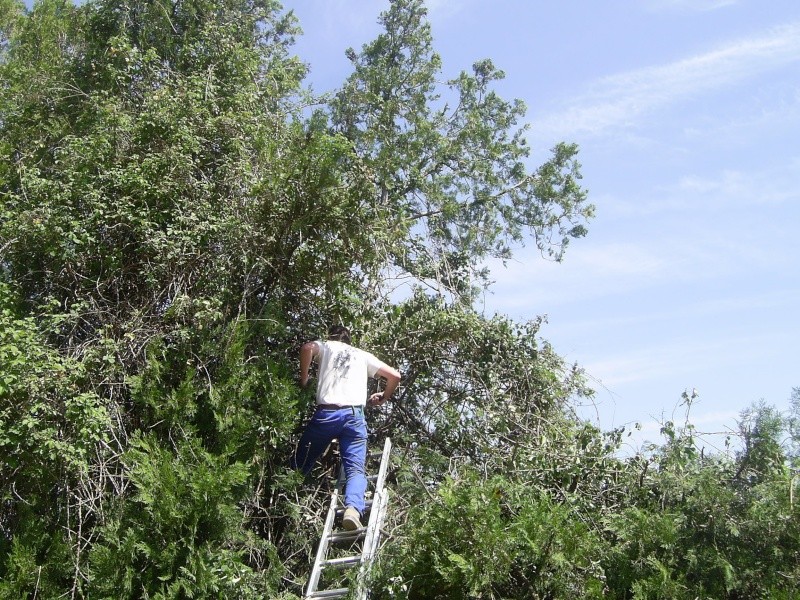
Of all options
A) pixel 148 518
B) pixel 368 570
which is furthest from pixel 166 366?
pixel 368 570

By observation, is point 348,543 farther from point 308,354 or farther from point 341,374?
point 308,354

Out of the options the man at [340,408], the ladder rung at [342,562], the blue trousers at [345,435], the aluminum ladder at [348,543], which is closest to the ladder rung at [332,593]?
the aluminum ladder at [348,543]

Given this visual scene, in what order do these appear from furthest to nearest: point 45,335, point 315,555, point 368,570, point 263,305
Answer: point 263,305, point 45,335, point 315,555, point 368,570

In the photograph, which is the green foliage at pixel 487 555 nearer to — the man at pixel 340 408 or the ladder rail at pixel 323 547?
the ladder rail at pixel 323 547

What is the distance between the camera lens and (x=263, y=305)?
21.5 ft

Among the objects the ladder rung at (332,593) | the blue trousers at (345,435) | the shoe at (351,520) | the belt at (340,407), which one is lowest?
the ladder rung at (332,593)

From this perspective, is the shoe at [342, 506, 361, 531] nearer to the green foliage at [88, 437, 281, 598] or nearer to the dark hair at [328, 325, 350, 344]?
the green foliage at [88, 437, 281, 598]

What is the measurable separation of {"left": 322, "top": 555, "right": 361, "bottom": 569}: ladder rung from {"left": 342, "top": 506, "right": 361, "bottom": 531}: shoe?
0.71ft

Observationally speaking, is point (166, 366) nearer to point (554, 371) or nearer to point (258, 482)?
point (258, 482)

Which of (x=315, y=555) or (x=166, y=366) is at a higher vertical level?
(x=166, y=366)

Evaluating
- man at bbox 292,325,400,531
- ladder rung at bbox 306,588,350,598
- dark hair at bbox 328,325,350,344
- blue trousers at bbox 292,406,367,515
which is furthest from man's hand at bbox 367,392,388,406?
ladder rung at bbox 306,588,350,598

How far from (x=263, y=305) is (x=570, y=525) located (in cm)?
313

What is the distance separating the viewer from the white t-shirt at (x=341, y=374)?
589cm

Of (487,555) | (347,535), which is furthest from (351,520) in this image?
(487,555)
